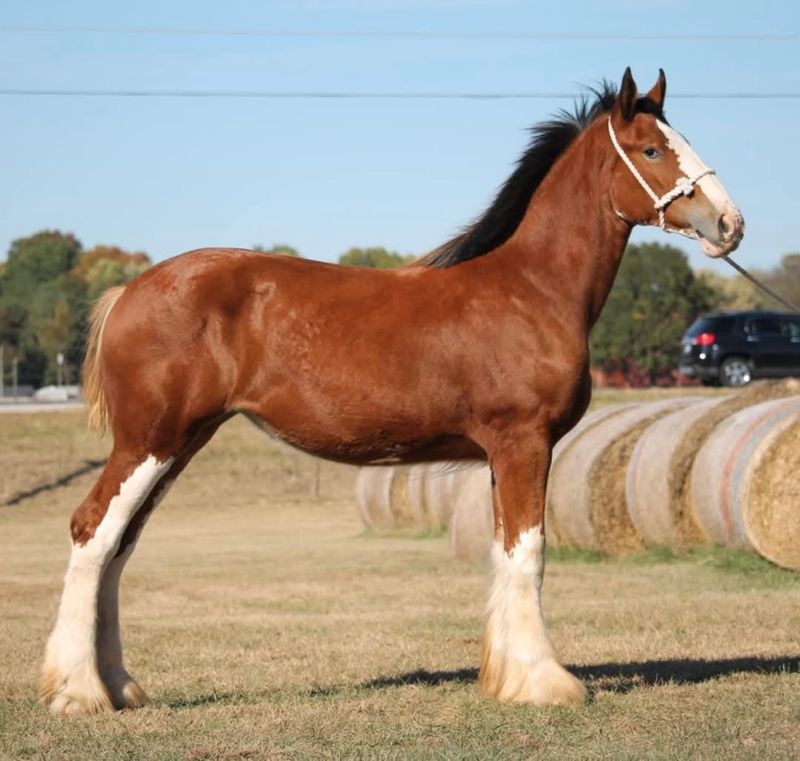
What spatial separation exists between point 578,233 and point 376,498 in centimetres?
1514

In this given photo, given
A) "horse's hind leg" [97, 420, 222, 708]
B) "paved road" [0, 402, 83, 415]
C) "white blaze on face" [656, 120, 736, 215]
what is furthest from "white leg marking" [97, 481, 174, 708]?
"paved road" [0, 402, 83, 415]

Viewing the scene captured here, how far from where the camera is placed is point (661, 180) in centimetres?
762

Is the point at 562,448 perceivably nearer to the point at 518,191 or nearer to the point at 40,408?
the point at 518,191

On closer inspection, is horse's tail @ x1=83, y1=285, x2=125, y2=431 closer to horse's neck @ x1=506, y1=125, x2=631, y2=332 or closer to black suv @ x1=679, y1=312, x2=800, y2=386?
horse's neck @ x1=506, y1=125, x2=631, y2=332

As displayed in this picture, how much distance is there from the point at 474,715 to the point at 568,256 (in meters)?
2.50

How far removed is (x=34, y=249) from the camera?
112375mm

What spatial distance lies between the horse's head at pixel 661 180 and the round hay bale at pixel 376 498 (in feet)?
47.4

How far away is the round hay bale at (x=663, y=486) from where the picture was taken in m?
14.8

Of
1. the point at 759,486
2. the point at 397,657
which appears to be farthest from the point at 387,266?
the point at 397,657

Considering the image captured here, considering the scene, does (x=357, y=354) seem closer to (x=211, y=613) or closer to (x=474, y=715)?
(x=474, y=715)

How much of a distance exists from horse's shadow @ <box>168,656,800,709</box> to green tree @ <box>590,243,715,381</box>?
5327cm

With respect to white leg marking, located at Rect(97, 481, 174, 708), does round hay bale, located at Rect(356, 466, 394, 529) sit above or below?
below

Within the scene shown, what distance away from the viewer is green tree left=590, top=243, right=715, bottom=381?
207 ft

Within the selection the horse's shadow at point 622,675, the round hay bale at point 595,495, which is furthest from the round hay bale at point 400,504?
the horse's shadow at point 622,675
